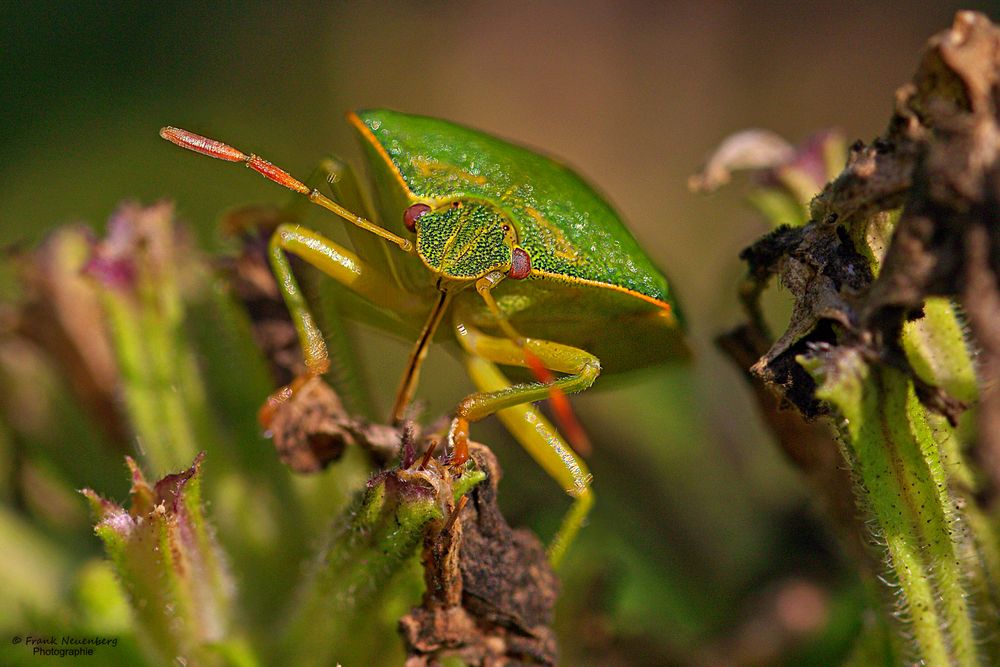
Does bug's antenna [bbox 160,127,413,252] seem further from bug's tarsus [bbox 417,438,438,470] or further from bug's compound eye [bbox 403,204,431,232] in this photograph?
bug's tarsus [bbox 417,438,438,470]

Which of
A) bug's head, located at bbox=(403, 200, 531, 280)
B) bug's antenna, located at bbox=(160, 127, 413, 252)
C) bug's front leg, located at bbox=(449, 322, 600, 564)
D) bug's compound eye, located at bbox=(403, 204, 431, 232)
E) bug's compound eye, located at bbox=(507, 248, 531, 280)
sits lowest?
bug's front leg, located at bbox=(449, 322, 600, 564)

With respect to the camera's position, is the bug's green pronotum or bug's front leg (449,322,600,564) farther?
the bug's green pronotum

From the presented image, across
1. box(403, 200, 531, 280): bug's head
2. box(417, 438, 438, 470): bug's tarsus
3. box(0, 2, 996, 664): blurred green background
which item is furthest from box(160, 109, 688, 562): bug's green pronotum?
box(417, 438, 438, 470): bug's tarsus

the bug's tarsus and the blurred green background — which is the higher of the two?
the blurred green background

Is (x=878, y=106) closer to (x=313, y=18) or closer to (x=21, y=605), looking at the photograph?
(x=313, y=18)

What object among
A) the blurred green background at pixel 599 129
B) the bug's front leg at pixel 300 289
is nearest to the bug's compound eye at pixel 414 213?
the bug's front leg at pixel 300 289

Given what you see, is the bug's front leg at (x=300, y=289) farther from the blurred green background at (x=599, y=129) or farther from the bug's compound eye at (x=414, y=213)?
the blurred green background at (x=599, y=129)
